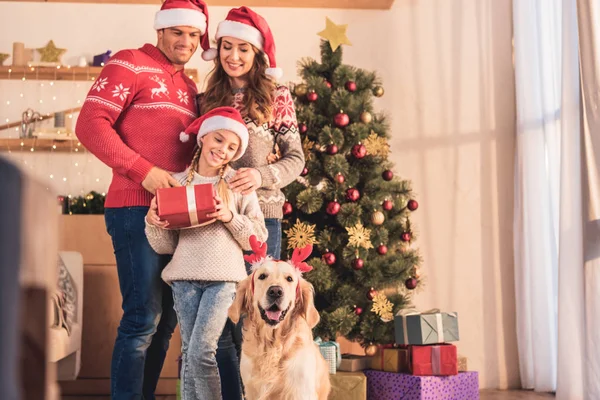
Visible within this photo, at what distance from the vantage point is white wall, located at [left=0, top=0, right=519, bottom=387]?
14.0 ft

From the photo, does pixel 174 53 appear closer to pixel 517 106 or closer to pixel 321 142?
pixel 321 142

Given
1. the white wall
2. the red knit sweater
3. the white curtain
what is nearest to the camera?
the red knit sweater

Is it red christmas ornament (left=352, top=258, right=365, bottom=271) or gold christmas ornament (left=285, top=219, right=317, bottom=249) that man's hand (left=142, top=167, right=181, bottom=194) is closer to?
gold christmas ornament (left=285, top=219, right=317, bottom=249)

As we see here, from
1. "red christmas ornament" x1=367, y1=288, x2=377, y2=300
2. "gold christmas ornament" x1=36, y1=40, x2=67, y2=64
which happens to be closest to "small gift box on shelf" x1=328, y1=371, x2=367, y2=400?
"red christmas ornament" x1=367, y1=288, x2=377, y2=300

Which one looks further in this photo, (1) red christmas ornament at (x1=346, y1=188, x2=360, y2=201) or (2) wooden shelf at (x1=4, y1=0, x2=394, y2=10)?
(2) wooden shelf at (x1=4, y1=0, x2=394, y2=10)

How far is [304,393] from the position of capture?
6.94ft

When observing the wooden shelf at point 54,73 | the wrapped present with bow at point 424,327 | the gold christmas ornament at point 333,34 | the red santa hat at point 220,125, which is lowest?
the wrapped present with bow at point 424,327

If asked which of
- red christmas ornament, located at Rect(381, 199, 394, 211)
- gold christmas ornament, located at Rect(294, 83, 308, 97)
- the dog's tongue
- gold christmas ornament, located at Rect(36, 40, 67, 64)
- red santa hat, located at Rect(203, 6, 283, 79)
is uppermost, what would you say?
gold christmas ornament, located at Rect(36, 40, 67, 64)

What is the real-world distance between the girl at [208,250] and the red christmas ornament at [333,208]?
3.77 feet

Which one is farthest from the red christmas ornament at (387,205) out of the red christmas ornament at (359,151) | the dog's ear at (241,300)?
the dog's ear at (241,300)

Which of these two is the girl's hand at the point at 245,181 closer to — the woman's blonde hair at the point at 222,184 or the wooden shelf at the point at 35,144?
the woman's blonde hair at the point at 222,184

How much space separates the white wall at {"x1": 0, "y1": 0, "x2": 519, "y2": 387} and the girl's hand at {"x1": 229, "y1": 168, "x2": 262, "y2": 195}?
2.20 m

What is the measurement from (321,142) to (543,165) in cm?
130

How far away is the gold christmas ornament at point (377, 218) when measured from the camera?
11.1ft
